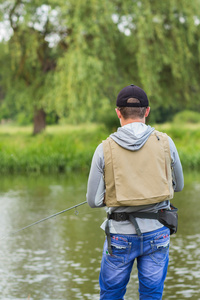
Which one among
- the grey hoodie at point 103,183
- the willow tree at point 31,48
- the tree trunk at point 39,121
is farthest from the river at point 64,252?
the tree trunk at point 39,121

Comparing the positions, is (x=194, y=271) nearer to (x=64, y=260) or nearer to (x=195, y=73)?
(x=64, y=260)

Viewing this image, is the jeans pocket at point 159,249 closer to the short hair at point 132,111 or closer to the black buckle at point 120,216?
the black buckle at point 120,216

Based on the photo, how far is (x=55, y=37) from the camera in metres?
25.2

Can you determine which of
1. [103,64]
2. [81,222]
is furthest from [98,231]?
[103,64]

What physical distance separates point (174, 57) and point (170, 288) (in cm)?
1864

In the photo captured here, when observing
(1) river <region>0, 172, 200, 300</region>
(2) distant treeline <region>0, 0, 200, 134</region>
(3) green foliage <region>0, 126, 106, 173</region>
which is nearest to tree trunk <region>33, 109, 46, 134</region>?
(2) distant treeline <region>0, 0, 200, 134</region>

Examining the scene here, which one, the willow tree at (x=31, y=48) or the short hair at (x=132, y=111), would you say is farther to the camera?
the willow tree at (x=31, y=48)

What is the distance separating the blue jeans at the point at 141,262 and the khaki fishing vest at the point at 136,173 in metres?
0.22

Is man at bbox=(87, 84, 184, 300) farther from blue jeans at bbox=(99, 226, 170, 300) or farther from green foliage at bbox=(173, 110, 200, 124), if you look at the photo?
green foliage at bbox=(173, 110, 200, 124)

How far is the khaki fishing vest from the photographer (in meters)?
3.35

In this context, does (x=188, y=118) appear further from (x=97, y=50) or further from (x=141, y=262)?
(x=141, y=262)

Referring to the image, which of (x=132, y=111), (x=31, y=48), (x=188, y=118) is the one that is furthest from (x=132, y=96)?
(x=188, y=118)

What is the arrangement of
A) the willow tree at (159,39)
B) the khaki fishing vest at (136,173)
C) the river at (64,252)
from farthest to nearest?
the willow tree at (159,39), the river at (64,252), the khaki fishing vest at (136,173)

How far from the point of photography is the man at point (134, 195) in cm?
336
